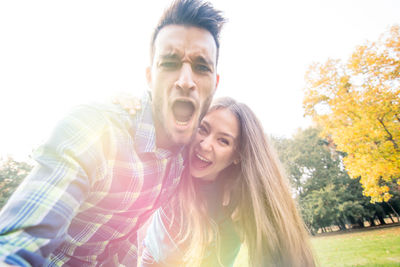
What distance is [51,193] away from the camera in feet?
3.37

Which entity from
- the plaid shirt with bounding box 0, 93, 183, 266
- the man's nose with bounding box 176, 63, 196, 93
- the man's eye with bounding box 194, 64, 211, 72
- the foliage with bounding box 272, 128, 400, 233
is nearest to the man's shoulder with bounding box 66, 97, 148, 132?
the plaid shirt with bounding box 0, 93, 183, 266

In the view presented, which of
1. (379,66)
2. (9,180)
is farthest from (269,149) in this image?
(9,180)

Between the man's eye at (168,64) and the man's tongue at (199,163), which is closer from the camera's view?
the man's eye at (168,64)

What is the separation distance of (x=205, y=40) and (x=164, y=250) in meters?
2.92

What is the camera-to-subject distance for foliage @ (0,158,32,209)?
15039 mm

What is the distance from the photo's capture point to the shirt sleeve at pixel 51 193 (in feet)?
2.94

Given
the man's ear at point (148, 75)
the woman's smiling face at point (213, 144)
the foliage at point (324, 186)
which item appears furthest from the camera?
the foliage at point (324, 186)

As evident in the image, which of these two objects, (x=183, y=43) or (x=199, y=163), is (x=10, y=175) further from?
(x=183, y=43)

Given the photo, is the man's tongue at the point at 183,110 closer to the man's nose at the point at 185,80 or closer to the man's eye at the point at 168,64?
the man's nose at the point at 185,80

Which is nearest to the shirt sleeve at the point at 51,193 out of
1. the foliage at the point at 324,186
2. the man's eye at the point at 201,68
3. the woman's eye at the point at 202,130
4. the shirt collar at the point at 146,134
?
the shirt collar at the point at 146,134

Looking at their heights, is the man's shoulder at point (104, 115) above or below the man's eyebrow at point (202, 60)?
below

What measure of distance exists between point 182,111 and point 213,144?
3.92ft

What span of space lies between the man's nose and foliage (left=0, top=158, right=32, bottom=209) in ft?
59.5

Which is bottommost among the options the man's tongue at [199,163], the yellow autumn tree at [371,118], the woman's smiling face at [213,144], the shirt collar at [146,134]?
the shirt collar at [146,134]
